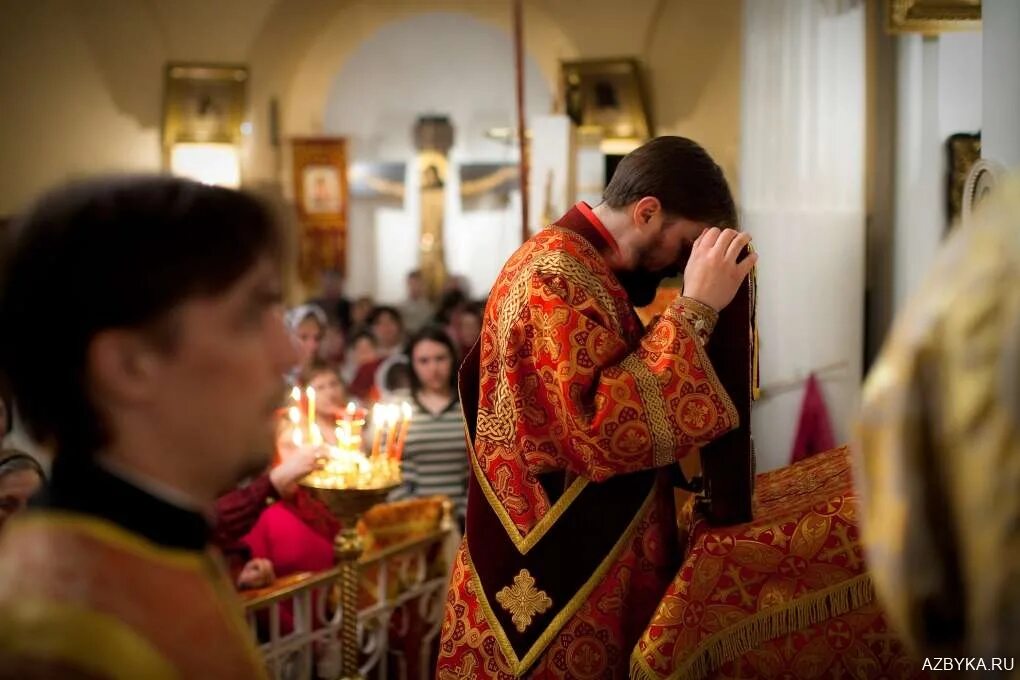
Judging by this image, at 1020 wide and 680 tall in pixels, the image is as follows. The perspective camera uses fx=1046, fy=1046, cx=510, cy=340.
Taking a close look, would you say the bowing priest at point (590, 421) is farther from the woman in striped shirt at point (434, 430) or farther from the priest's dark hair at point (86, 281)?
the woman in striped shirt at point (434, 430)

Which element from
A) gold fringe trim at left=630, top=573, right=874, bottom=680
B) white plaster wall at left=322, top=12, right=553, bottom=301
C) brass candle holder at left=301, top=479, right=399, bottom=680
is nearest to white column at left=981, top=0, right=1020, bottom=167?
gold fringe trim at left=630, top=573, right=874, bottom=680

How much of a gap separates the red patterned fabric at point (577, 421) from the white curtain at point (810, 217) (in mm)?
2633

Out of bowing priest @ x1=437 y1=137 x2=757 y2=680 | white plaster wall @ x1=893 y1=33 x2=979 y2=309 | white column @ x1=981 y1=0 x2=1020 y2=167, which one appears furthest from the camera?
white plaster wall @ x1=893 y1=33 x2=979 y2=309

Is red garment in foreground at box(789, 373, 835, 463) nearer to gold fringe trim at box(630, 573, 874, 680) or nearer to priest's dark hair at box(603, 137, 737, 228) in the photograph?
priest's dark hair at box(603, 137, 737, 228)

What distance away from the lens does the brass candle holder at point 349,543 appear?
2754 millimetres

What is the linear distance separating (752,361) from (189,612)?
4.54 feet

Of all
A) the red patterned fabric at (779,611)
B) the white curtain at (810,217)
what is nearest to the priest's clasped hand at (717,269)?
the red patterned fabric at (779,611)

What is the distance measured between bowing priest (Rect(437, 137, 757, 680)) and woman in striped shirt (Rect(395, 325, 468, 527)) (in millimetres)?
2255

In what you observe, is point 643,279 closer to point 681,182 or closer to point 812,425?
point 681,182

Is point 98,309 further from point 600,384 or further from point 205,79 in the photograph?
point 205,79

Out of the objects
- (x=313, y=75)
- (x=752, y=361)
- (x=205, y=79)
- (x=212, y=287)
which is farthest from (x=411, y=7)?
(x=212, y=287)

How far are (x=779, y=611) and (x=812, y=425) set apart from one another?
289 cm

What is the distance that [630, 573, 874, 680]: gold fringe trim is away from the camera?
175 centimetres

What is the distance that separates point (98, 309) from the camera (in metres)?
0.93
